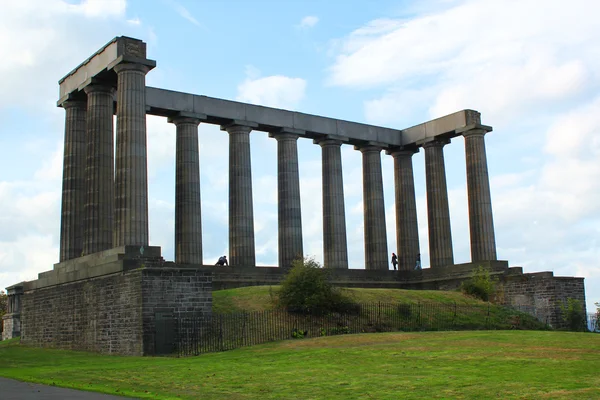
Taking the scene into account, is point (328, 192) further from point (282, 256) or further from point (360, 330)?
point (360, 330)

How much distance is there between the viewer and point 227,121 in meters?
53.9

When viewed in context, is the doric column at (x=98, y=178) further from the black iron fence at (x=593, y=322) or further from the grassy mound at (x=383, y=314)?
the black iron fence at (x=593, y=322)

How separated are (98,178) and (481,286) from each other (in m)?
26.1

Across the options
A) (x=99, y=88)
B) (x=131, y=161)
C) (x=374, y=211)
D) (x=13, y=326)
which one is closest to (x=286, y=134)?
(x=374, y=211)

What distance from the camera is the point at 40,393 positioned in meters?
18.4

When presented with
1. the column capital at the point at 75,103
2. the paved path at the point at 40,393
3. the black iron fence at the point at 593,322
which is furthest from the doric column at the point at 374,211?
the paved path at the point at 40,393

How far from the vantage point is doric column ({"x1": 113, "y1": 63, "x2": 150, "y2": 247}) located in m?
39.6

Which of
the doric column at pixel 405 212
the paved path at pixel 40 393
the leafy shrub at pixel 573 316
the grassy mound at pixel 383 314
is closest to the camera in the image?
the paved path at pixel 40 393

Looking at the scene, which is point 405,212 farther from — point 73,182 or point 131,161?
point 131,161

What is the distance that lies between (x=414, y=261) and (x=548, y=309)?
15.8 m

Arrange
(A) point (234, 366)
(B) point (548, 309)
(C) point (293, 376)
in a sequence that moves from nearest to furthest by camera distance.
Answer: (C) point (293, 376) < (A) point (234, 366) < (B) point (548, 309)

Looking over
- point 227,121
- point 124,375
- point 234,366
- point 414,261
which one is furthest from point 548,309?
point 124,375

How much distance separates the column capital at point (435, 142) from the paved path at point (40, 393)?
45.9 m

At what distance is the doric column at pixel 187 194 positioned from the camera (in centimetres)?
4994
